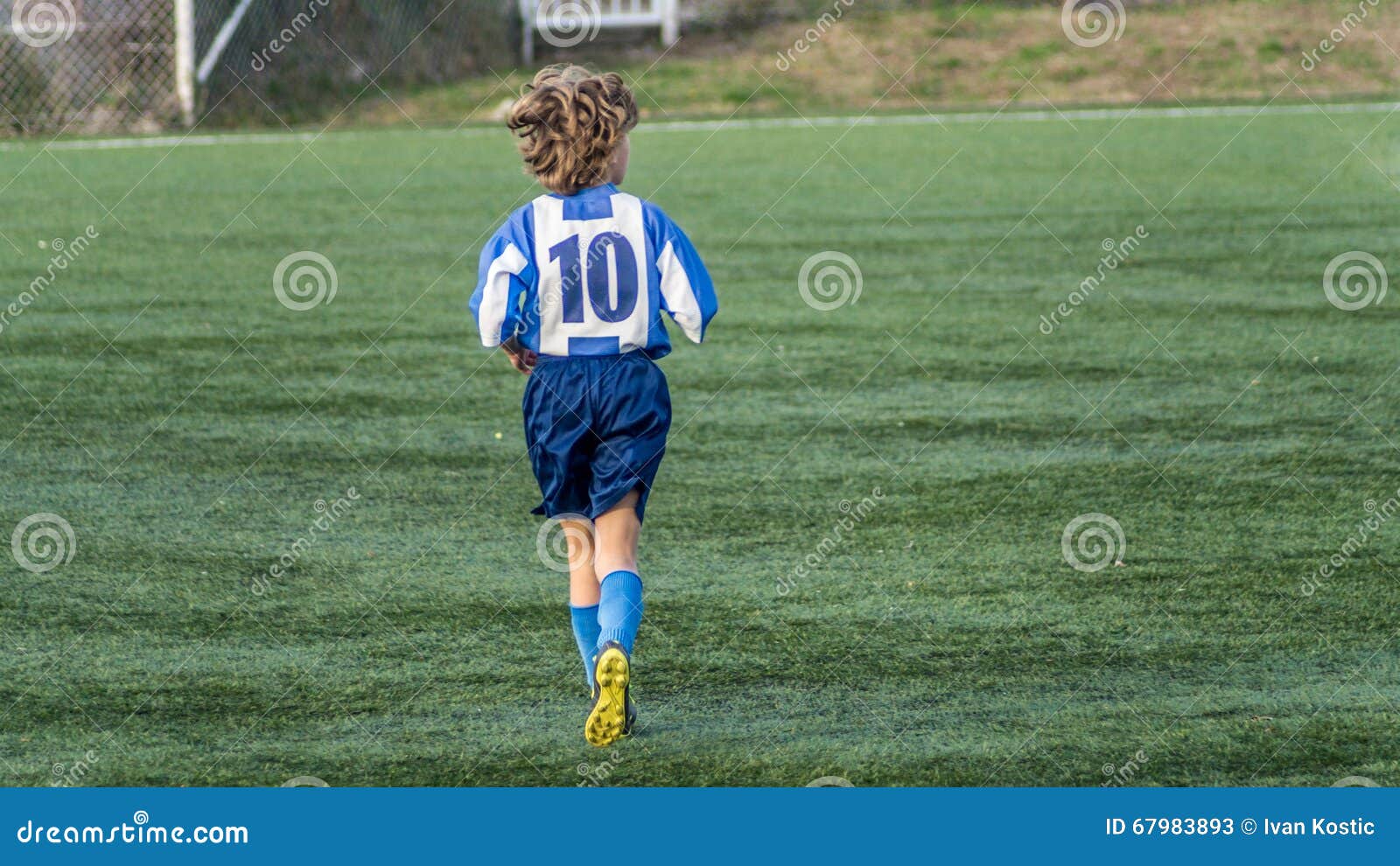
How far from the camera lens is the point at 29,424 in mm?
6289

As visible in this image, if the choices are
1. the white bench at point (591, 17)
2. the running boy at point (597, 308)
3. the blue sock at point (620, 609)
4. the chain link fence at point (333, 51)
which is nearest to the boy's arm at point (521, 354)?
the running boy at point (597, 308)

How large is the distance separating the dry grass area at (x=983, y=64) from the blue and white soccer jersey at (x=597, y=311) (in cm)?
1538

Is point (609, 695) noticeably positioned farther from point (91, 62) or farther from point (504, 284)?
point (91, 62)

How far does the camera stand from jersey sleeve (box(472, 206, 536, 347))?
3469 mm

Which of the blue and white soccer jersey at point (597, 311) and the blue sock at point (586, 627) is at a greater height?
the blue and white soccer jersey at point (597, 311)

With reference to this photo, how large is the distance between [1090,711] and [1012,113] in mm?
14467

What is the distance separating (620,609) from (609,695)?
192mm

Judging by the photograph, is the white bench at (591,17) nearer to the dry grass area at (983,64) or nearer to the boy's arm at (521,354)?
the dry grass area at (983,64)

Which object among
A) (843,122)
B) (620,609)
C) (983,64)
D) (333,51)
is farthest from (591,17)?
(620,609)

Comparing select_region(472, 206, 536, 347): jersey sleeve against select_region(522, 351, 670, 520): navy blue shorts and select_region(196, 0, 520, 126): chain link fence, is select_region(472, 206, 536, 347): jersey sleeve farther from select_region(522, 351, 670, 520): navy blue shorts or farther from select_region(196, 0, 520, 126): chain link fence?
select_region(196, 0, 520, 126): chain link fence

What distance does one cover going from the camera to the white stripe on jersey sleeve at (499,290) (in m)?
3.47

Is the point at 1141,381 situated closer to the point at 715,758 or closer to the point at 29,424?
the point at 715,758

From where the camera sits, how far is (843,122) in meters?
17.4

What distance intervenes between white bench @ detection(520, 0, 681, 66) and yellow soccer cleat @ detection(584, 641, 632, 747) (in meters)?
18.9
